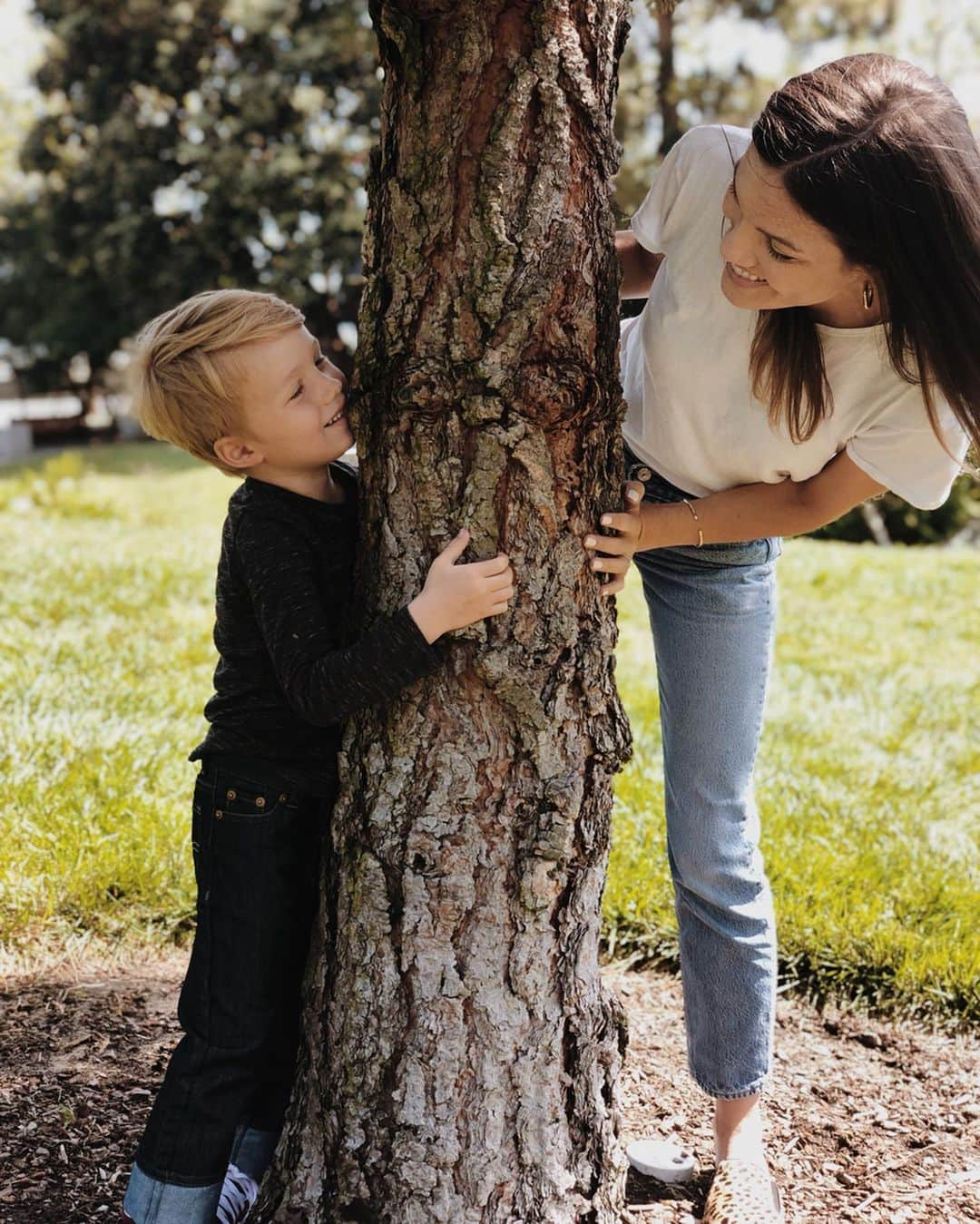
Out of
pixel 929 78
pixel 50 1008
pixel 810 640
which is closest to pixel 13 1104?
pixel 50 1008

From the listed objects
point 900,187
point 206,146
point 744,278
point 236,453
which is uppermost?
point 206,146

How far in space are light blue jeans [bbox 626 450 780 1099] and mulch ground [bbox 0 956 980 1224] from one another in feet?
0.77

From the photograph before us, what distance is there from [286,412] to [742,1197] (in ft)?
5.06

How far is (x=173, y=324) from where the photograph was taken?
6.21ft

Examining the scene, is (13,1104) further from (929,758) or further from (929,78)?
(929,758)

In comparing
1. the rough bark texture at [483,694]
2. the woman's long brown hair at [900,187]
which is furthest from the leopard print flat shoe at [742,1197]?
the woman's long brown hair at [900,187]

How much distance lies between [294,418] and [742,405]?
2.45 ft

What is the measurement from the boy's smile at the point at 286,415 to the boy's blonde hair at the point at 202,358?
17mm

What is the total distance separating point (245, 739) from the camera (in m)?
1.93

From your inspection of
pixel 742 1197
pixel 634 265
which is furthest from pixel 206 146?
pixel 742 1197

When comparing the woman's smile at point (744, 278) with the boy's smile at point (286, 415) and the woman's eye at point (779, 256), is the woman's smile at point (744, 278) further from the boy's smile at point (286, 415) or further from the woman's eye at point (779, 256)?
the boy's smile at point (286, 415)

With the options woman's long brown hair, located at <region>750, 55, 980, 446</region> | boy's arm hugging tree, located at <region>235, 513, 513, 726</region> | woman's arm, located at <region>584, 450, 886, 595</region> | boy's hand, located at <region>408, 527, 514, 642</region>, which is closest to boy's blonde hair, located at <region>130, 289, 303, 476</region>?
boy's arm hugging tree, located at <region>235, 513, 513, 726</region>

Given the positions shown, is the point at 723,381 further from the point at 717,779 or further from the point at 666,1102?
the point at 666,1102

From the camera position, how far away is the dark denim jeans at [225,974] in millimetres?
1910
